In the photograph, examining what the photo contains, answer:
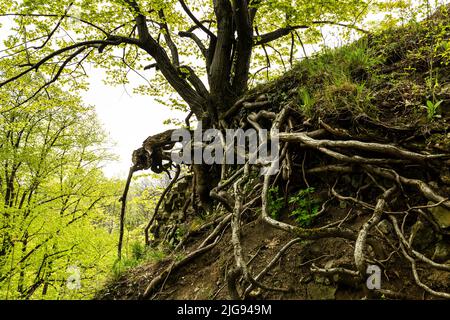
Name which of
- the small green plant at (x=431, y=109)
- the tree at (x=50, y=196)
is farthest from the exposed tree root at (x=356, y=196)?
the tree at (x=50, y=196)

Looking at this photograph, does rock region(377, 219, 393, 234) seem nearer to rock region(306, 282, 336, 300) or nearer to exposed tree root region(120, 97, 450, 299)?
exposed tree root region(120, 97, 450, 299)

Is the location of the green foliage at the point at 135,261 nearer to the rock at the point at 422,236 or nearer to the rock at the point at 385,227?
the rock at the point at 385,227

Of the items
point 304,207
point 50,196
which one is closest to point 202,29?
point 304,207

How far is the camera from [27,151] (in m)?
10.4

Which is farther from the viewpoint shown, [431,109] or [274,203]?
[274,203]

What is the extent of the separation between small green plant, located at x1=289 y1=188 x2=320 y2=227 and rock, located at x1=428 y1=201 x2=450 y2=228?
1.03 m

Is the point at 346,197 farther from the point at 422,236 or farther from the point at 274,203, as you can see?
the point at 274,203

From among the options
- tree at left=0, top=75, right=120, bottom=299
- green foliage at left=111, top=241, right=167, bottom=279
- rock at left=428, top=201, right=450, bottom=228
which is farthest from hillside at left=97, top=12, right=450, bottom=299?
tree at left=0, top=75, right=120, bottom=299

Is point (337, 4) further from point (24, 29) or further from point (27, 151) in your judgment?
point (27, 151)

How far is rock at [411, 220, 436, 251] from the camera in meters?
2.07

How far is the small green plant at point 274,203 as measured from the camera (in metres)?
3.33

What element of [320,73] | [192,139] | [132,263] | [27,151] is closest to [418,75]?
[320,73]

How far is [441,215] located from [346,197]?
776 mm

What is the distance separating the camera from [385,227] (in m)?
2.32
